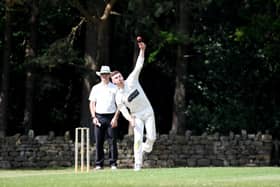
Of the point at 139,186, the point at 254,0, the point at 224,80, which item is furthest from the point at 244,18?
the point at 139,186

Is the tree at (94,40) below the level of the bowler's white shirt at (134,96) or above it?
above

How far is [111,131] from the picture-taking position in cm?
1889

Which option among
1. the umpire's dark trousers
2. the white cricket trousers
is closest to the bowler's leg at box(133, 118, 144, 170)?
the white cricket trousers

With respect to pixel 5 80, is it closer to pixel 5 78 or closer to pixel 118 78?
pixel 5 78

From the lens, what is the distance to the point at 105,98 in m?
18.9

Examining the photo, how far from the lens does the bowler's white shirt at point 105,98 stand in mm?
18848

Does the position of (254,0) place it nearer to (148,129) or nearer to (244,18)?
(244,18)

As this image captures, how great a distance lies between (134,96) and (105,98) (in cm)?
227

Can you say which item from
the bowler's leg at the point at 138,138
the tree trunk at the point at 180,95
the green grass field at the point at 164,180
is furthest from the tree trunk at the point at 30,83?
the green grass field at the point at 164,180

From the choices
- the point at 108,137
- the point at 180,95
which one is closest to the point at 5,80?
the point at 180,95

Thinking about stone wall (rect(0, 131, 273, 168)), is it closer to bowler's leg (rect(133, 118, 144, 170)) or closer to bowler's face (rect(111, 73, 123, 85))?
bowler's leg (rect(133, 118, 144, 170))

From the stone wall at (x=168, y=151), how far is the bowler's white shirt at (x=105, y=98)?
6473mm

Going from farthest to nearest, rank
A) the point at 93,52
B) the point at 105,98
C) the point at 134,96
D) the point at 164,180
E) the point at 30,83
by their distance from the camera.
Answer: the point at 30,83
the point at 93,52
the point at 105,98
the point at 134,96
the point at 164,180

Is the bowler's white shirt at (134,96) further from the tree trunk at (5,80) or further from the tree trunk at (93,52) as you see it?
the tree trunk at (5,80)
